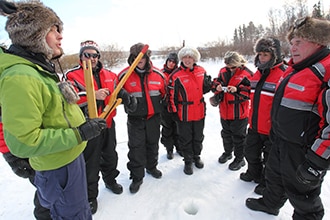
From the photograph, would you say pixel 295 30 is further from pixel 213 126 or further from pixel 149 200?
pixel 213 126

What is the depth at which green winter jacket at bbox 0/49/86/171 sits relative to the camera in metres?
1.15

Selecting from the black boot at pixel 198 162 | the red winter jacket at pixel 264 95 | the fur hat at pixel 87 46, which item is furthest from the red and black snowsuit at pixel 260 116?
the fur hat at pixel 87 46

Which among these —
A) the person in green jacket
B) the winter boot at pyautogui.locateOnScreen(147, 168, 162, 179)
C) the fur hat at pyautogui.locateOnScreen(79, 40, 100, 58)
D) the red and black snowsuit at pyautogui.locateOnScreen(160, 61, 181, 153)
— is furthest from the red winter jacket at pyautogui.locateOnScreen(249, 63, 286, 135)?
the fur hat at pyautogui.locateOnScreen(79, 40, 100, 58)

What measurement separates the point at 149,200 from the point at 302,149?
1811mm

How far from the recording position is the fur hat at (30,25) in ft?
4.15

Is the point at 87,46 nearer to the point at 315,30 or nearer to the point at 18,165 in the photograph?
the point at 18,165

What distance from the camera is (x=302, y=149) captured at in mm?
1773

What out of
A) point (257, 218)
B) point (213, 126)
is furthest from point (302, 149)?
point (213, 126)

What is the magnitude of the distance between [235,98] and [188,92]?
2.41 feet

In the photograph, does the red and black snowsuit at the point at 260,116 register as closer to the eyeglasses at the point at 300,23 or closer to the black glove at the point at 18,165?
the eyeglasses at the point at 300,23

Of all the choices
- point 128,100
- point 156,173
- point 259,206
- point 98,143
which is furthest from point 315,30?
point 156,173

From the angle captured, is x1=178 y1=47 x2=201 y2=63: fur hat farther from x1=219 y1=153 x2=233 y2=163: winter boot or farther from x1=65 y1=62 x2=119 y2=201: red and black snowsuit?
x1=219 y1=153 x2=233 y2=163: winter boot

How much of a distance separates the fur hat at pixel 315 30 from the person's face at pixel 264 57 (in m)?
0.66

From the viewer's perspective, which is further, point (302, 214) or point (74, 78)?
point (74, 78)
